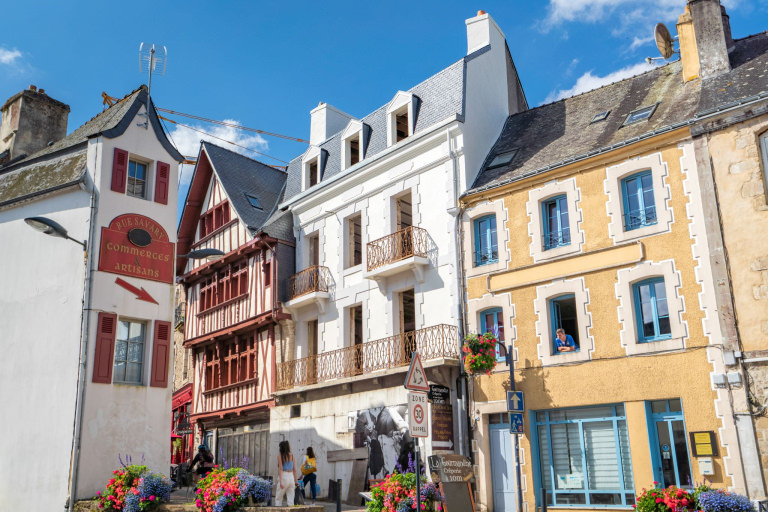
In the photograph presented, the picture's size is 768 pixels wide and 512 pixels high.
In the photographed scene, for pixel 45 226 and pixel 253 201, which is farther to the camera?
pixel 253 201

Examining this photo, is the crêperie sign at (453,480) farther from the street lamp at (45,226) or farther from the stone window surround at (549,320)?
the street lamp at (45,226)

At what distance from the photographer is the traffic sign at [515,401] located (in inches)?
626

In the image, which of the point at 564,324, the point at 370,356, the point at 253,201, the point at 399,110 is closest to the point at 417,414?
the point at 564,324

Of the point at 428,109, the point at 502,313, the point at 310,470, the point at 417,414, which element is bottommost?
the point at 310,470

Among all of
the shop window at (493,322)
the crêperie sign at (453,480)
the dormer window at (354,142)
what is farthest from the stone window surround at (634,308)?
the dormer window at (354,142)

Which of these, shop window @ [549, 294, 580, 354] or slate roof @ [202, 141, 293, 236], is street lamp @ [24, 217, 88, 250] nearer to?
slate roof @ [202, 141, 293, 236]

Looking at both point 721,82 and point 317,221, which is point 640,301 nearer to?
point 721,82

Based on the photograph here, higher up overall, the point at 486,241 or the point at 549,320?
the point at 486,241

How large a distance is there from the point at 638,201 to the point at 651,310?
7.67ft

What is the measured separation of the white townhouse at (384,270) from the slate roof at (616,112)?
2.98ft

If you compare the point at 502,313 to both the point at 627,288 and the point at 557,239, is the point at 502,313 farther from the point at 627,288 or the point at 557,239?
the point at 627,288

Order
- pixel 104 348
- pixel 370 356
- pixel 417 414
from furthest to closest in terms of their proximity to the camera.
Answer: pixel 370 356 < pixel 104 348 < pixel 417 414

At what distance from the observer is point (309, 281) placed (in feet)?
73.3

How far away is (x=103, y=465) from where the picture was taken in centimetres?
1506
